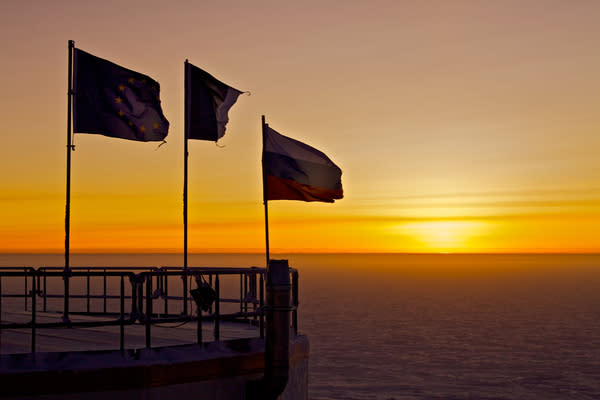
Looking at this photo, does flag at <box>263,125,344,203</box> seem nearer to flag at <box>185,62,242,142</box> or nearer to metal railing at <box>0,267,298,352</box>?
flag at <box>185,62,242,142</box>

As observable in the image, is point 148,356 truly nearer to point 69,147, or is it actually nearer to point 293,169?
point 69,147

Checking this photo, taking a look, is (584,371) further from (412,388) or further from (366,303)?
(366,303)

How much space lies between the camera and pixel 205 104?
19.9 m

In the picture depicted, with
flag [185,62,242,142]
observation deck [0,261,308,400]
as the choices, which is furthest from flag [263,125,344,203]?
observation deck [0,261,308,400]

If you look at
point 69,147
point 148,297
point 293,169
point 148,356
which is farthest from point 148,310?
point 293,169

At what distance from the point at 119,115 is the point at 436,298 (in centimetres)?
10838

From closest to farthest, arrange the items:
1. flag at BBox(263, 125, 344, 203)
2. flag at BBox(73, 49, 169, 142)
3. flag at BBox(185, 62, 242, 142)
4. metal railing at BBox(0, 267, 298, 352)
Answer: metal railing at BBox(0, 267, 298, 352) < flag at BBox(73, 49, 169, 142) < flag at BBox(263, 125, 344, 203) < flag at BBox(185, 62, 242, 142)

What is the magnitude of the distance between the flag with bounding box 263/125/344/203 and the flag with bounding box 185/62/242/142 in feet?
5.49

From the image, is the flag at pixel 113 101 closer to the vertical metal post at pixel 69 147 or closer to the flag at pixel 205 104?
the vertical metal post at pixel 69 147

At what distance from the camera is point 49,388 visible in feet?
37.4

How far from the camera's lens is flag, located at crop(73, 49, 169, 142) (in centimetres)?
1705

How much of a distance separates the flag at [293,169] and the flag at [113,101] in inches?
105

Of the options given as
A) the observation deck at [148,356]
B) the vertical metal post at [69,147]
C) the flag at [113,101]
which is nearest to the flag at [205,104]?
the flag at [113,101]

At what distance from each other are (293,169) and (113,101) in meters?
4.64
